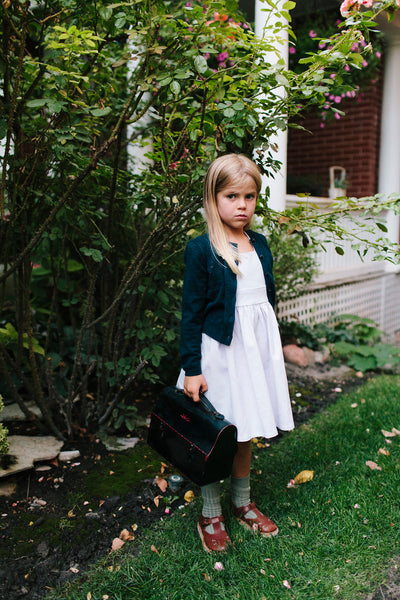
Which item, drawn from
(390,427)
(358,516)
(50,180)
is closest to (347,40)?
(50,180)

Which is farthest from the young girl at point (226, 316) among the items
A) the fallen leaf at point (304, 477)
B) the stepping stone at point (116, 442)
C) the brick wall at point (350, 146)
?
the brick wall at point (350, 146)

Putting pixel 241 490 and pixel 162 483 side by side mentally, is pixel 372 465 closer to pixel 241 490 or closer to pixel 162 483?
pixel 241 490

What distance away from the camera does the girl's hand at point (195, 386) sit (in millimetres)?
2016

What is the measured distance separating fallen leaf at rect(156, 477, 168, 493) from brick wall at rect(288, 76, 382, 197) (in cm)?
554

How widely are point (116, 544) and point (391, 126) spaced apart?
634 centimetres

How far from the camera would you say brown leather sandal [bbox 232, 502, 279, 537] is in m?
2.18

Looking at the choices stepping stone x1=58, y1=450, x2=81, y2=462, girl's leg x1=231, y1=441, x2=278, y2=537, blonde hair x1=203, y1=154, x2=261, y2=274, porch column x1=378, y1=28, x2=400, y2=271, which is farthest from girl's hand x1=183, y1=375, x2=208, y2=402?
porch column x1=378, y1=28, x2=400, y2=271

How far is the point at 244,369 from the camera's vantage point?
6.70 ft

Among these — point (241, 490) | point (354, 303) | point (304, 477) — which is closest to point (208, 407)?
point (241, 490)

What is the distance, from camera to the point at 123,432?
10.1 feet

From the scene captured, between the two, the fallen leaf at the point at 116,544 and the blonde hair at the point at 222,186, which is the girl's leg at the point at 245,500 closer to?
the fallen leaf at the point at 116,544

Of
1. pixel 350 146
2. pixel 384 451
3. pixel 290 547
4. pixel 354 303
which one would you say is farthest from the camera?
pixel 350 146

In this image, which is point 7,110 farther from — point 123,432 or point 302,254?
point 302,254

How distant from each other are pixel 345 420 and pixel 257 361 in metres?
1.64
